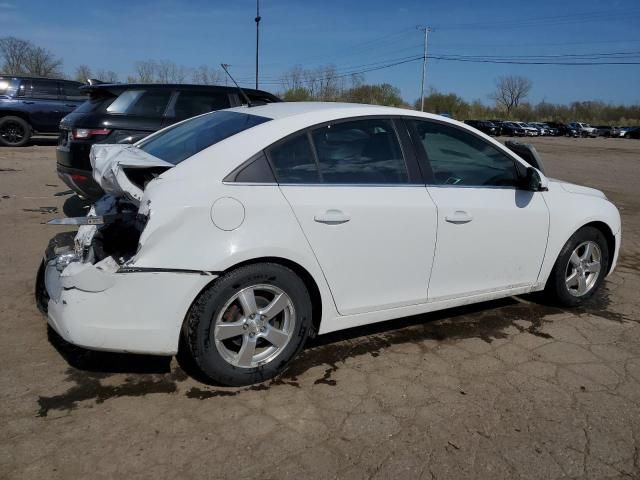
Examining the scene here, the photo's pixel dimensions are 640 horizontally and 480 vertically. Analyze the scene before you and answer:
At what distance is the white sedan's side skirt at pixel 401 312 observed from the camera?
3299 millimetres

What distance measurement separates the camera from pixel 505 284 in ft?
13.1

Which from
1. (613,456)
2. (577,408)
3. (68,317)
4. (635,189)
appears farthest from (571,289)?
(635,189)

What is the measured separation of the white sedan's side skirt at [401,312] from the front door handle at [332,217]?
23.4 inches

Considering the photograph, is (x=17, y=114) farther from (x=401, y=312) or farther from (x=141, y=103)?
(x=401, y=312)

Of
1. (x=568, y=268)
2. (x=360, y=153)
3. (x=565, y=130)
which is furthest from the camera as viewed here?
(x=565, y=130)

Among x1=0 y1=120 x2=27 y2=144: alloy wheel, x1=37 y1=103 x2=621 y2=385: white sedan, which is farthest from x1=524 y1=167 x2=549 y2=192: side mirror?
x1=0 y1=120 x2=27 y2=144: alloy wheel

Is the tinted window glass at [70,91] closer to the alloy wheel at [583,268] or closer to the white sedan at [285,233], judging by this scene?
the white sedan at [285,233]

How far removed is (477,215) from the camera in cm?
364

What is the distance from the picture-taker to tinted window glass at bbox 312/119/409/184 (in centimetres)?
325

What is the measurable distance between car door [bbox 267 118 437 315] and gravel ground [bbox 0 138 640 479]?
1.66 feet

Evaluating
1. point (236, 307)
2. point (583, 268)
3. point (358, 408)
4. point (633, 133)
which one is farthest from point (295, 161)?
point (633, 133)

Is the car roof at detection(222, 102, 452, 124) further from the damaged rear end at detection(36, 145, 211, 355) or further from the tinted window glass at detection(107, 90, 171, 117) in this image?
the tinted window glass at detection(107, 90, 171, 117)

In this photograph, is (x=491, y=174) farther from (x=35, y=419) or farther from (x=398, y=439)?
(x=35, y=419)

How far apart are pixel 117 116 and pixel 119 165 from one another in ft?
12.6
